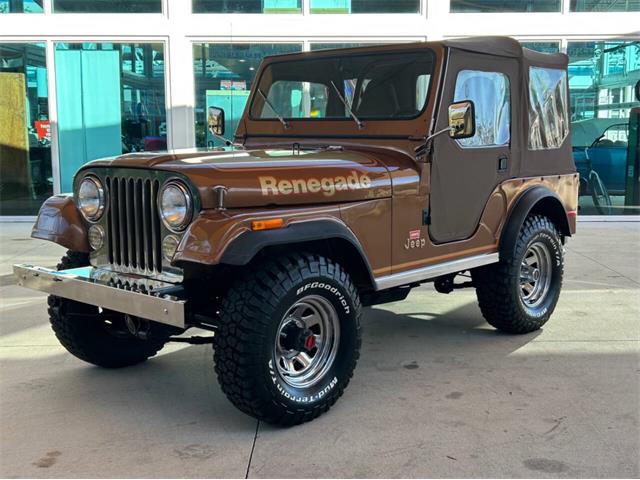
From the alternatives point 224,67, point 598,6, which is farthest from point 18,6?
point 598,6

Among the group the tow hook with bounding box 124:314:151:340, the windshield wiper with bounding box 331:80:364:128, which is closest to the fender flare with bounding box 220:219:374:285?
the tow hook with bounding box 124:314:151:340

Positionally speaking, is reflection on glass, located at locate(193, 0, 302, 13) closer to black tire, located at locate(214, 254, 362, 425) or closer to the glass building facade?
the glass building facade

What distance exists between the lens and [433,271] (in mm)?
3895

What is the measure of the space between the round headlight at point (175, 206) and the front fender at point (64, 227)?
730 millimetres

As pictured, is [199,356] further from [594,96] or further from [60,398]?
[594,96]

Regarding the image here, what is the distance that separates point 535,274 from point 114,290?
3111 mm

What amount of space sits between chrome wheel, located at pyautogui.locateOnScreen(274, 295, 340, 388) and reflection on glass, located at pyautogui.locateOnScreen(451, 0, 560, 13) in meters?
7.95

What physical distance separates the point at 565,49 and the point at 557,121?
5.78m

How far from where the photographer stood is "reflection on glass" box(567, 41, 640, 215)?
395 inches

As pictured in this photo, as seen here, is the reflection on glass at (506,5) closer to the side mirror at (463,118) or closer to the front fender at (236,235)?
the side mirror at (463,118)

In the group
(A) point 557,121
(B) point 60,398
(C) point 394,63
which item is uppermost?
(C) point 394,63

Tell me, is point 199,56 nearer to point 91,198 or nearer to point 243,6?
point 243,6

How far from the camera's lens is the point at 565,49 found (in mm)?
10008

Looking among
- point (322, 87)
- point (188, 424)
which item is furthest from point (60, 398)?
point (322, 87)
